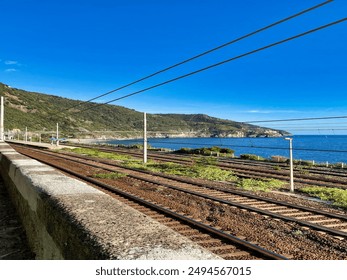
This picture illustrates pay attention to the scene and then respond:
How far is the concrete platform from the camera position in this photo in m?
2.50

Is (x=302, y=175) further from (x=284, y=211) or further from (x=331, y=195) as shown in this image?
(x=284, y=211)

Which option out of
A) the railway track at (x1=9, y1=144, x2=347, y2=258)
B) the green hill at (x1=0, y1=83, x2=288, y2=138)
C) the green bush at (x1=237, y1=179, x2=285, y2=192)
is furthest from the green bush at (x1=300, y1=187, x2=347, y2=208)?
the green hill at (x1=0, y1=83, x2=288, y2=138)

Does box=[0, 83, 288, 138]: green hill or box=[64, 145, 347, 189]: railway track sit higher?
box=[0, 83, 288, 138]: green hill

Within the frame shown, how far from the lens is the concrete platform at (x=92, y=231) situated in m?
2.50

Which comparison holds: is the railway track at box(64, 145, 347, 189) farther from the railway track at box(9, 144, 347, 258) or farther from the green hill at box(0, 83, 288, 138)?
the green hill at box(0, 83, 288, 138)

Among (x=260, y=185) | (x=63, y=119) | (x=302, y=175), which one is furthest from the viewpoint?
(x=63, y=119)

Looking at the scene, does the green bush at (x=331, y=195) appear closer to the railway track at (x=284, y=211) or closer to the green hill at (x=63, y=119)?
the railway track at (x=284, y=211)

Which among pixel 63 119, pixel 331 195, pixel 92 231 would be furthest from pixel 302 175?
pixel 63 119

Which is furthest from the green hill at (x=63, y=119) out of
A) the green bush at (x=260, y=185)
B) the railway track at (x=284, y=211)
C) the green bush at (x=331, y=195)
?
the railway track at (x=284, y=211)

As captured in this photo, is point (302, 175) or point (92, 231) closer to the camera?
point (92, 231)

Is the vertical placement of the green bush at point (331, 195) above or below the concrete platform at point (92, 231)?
below

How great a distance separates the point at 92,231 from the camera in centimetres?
292
